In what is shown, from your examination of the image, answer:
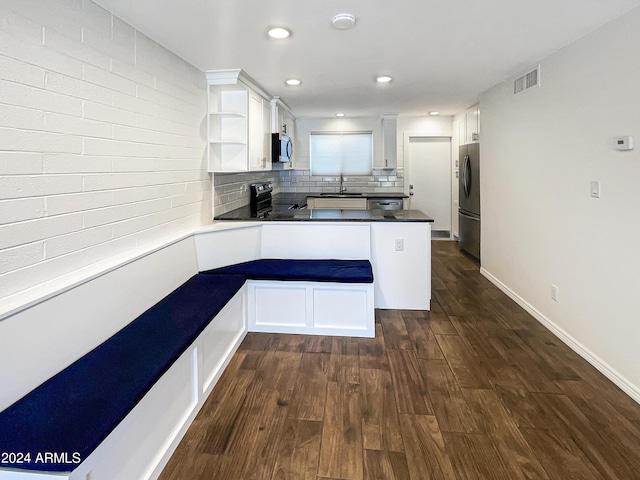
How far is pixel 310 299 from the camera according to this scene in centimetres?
326

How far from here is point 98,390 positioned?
1.50 meters

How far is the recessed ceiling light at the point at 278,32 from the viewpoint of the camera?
254 cm

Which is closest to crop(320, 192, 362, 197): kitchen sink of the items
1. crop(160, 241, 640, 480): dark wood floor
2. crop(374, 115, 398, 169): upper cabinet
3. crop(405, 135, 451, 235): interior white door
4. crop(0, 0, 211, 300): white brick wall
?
crop(374, 115, 398, 169): upper cabinet

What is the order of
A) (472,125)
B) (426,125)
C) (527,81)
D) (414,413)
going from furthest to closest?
1. (426,125)
2. (472,125)
3. (527,81)
4. (414,413)

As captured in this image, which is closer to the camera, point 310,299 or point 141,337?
point 141,337

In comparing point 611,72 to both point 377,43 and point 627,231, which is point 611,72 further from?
point 377,43

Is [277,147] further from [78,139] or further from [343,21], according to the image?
[78,139]

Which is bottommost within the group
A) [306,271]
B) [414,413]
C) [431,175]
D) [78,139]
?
[414,413]

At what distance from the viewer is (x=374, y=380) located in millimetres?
2527

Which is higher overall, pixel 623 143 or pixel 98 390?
pixel 623 143

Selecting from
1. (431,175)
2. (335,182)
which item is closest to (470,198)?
(431,175)

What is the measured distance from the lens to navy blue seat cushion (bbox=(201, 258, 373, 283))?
316cm

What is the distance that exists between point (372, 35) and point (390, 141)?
417 cm

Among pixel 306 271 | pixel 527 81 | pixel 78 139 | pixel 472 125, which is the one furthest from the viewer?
pixel 472 125
